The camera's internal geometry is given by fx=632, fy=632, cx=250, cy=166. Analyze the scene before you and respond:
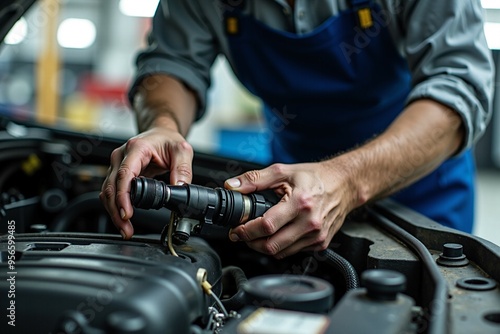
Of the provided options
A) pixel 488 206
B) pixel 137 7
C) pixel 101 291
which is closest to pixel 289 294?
pixel 101 291

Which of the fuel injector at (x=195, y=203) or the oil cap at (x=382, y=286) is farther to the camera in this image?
the fuel injector at (x=195, y=203)

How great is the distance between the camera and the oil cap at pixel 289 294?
61 cm

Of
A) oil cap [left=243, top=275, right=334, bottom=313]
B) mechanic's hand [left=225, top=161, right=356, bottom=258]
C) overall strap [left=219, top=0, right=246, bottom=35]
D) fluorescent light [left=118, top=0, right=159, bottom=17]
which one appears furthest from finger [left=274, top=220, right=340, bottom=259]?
fluorescent light [left=118, top=0, right=159, bottom=17]

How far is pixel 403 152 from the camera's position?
1.15 metres

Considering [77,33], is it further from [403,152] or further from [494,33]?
[403,152]

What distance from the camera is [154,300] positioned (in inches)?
25.8

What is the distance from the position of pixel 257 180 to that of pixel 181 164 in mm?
161

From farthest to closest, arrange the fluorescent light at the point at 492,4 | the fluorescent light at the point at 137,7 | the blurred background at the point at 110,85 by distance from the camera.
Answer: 1. the fluorescent light at the point at 137,7
2. the fluorescent light at the point at 492,4
3. the blurred background at the point at 110,85

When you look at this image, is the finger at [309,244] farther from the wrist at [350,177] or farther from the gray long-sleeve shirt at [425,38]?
the gray long-sleeve shirt at [425,38]

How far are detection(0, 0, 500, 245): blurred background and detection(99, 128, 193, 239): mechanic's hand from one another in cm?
418

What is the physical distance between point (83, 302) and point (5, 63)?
10183mm

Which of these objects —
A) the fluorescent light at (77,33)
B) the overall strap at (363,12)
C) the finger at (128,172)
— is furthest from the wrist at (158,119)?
the fluorescent light at (77,33)

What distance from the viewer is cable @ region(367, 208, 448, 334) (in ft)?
2.02

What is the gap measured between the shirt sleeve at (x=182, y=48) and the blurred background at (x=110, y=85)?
3.66 meters
